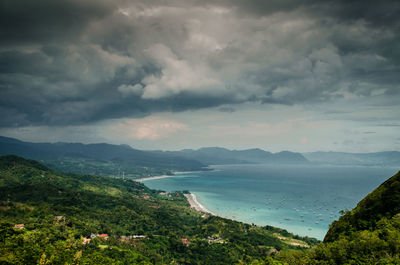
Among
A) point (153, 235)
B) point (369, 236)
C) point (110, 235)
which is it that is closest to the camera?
point (369, 236)

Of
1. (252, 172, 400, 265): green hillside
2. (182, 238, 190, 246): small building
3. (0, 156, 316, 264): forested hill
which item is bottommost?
(182, 238, 190, 246): small building

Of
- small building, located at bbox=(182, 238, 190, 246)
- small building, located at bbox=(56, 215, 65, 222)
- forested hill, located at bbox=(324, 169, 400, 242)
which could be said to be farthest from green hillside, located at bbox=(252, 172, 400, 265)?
small building, located at bbox=(56, 215, 65, 222)

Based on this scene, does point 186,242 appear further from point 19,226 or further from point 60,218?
point 19,226

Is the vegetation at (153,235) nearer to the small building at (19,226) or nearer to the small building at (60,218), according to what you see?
the small building at (19,226)

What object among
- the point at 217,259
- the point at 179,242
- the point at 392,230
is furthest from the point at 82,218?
the point at 392,230

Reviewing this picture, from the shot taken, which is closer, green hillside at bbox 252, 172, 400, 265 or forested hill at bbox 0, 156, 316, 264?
green hillside at bbox 252, 172, 400, 265

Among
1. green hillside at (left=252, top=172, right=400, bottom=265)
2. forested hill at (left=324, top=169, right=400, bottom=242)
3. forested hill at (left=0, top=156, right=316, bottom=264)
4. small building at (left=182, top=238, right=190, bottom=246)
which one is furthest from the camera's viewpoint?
small building at (left=182, top=238, right=190, bottom=246)

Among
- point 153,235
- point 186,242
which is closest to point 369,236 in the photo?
point 186,242

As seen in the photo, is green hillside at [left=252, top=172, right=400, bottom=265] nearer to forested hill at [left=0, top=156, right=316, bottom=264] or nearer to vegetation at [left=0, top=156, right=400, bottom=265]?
vegetation at [left=0, top=156, right=400, bottom=265]

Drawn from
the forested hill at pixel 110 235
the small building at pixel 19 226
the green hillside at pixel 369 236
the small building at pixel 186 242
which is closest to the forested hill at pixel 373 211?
the green hillside at pixel 369 236
